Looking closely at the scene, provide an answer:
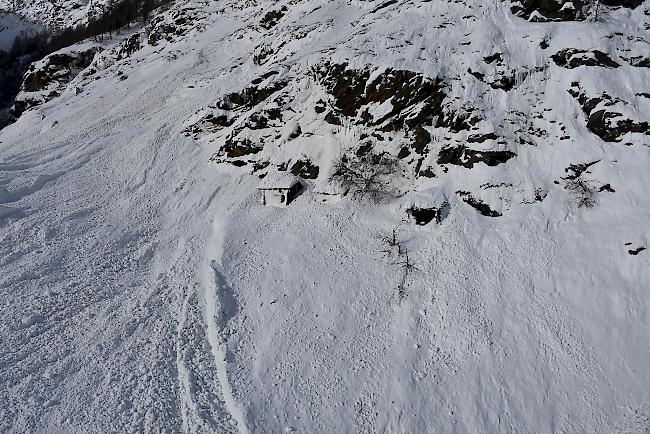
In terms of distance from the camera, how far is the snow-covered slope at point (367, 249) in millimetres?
14625

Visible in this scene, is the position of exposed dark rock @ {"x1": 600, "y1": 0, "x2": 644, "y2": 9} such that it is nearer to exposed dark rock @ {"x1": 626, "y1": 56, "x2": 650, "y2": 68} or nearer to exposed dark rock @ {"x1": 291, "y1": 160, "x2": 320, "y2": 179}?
exposed dark rock @ {"x1": 626, "y1": 56, "x2": 650, "y2": 68}

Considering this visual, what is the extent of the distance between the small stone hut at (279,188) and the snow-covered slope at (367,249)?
0.58 metres

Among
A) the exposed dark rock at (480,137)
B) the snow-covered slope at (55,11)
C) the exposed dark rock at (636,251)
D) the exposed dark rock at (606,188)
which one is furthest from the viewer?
the snow-covered slope at (55,11)

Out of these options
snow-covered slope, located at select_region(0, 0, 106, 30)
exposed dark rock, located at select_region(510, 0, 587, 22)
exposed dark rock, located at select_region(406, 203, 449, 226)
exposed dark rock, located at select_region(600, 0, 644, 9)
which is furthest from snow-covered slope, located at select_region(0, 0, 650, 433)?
snow-covered slope, located at select_region(0, 0, 106, 30)

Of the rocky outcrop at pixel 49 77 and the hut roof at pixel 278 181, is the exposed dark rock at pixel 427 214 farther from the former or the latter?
the rocky outcrop at pixel 49 77

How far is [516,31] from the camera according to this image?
77.0 ft

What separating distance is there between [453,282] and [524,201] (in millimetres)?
5119

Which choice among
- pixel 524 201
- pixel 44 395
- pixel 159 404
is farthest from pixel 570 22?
pixel 44 395

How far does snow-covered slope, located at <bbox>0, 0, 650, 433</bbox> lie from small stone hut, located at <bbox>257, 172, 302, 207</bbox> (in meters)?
0.58

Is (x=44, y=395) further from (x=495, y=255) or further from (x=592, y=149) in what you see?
(x=592, y=149)

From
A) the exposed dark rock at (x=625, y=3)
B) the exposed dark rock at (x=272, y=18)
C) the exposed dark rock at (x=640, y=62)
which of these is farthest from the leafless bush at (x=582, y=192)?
the exposed dark rock at (x=272, y=18)

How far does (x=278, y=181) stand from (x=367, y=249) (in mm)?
6380

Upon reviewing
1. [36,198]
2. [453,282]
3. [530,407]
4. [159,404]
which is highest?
[36,198]

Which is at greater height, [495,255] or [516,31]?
[516,31]
